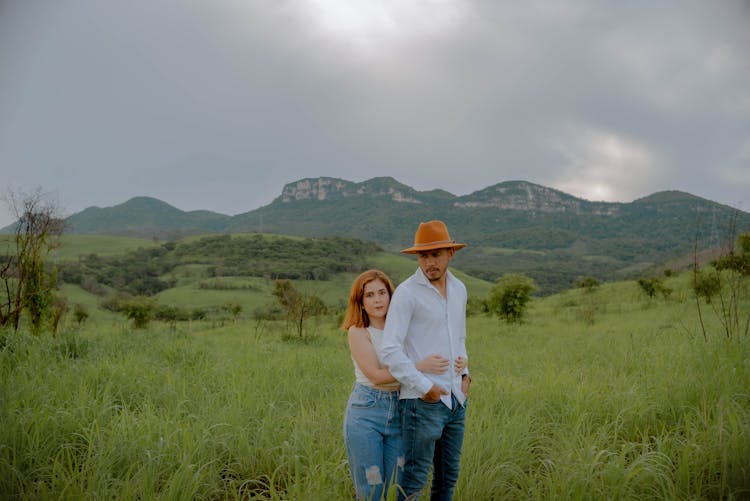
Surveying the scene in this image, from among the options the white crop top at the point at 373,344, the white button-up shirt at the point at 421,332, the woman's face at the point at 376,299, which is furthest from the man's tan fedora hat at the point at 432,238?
the white crop top at the point at 373,344

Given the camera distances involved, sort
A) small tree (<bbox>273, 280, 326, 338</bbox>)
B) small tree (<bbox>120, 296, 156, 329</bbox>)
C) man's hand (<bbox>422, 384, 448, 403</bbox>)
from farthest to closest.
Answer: small tree (<bbox>120, 296, 156, 329</bbox>)
small tree (<bbox>273, 280, 326, 338</bbox>)
man's hand (<bbox>422, 384, 448, 403</bbox>)

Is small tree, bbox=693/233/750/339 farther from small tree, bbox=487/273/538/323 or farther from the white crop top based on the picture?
small tree, bbox=487/273/538/323

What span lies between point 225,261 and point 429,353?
98229mm

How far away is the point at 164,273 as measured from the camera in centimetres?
8500

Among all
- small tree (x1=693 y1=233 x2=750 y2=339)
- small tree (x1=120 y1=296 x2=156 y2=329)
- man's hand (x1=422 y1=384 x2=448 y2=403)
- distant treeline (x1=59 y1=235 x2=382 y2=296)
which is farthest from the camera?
distant treeline (x1=59 y1=235 x2=382 y2=296)

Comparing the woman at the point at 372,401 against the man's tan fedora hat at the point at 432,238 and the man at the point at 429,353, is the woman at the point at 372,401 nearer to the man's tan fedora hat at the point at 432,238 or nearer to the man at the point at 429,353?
the man at the point at 429,353

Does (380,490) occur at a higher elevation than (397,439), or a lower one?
lower

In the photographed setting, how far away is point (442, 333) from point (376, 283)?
1.68 feet

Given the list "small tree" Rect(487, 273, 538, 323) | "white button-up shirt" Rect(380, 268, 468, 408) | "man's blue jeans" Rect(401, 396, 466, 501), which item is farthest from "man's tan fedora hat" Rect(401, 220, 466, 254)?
"small tree" Rect(487, 273, 538, 323)

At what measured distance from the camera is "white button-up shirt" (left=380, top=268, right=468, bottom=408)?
2262 mm

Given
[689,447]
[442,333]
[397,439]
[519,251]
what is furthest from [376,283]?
[519,251]

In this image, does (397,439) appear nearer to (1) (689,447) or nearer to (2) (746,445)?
(1) (689,447)

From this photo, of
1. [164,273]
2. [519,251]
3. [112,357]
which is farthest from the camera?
[519,251]

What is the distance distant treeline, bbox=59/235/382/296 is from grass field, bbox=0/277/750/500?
68.9 meters
